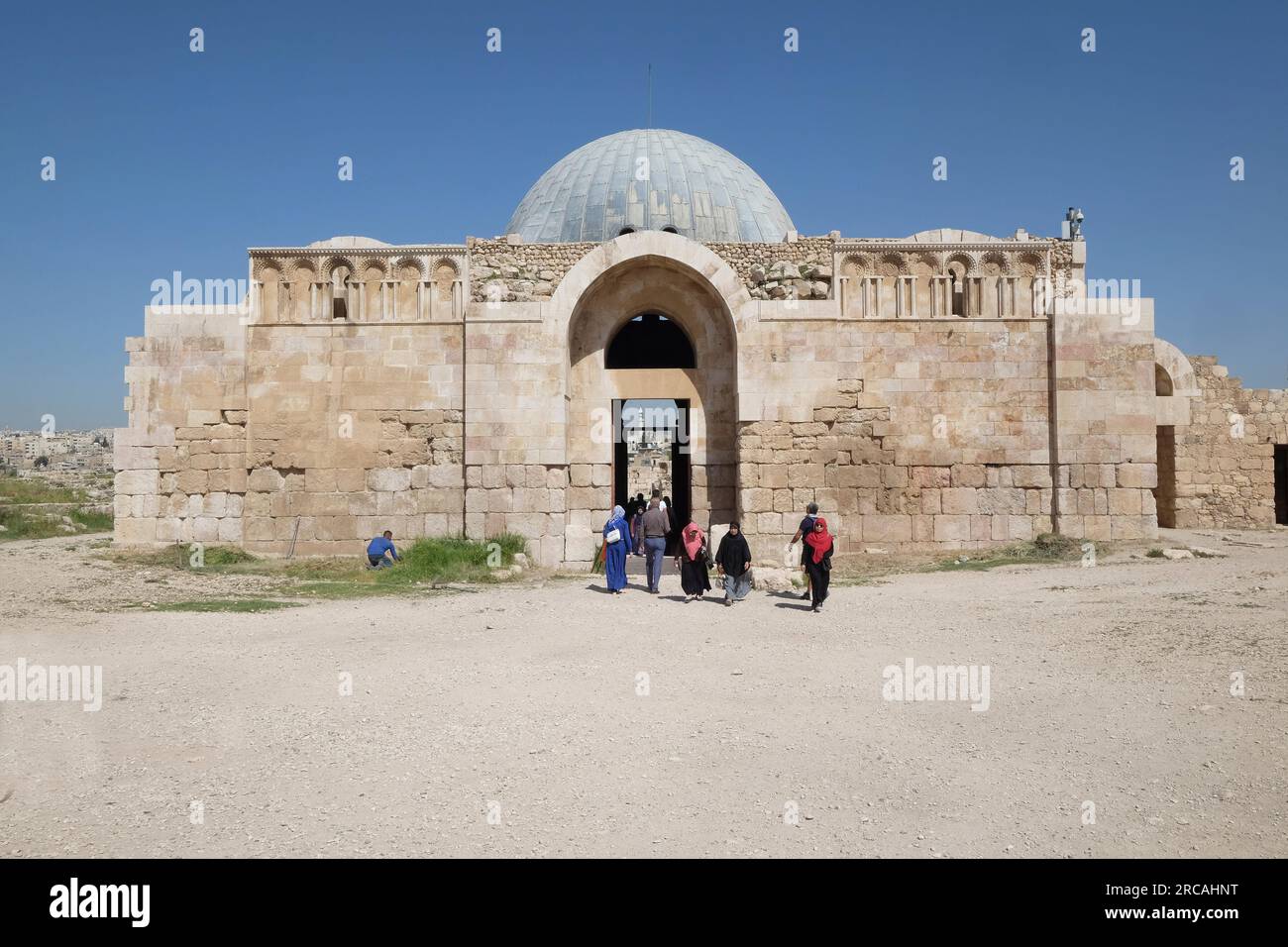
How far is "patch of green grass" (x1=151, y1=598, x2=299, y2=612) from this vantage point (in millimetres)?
9320

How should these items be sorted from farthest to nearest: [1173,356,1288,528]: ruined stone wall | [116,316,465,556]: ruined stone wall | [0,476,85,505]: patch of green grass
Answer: [0,476,85,505]: patch of green grass
[1173,356,1288,528]: ruined stone wall
[116,316,465,556]: ruined stone wall

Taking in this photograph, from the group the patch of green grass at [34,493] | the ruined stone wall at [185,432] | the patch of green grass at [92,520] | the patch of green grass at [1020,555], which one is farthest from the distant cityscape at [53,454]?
the patch of green grass at [1020,555]

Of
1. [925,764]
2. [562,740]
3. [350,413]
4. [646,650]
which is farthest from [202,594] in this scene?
[925,764]

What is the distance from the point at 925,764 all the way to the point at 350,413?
1226 centimetres

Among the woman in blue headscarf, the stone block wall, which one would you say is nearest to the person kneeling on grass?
the woman in blue headscarf

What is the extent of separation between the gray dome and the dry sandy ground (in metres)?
13.2

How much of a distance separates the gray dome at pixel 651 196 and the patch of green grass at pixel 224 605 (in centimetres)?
1185

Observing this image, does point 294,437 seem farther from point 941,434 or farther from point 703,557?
point 941,434

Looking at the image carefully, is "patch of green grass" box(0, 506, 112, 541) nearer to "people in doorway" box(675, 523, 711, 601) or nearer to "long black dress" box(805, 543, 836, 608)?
"people in doorway" box(675, 523, 711, 601)

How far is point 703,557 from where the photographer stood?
33.8ft

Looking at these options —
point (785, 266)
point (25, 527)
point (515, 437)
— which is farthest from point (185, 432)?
point (785, 266)
